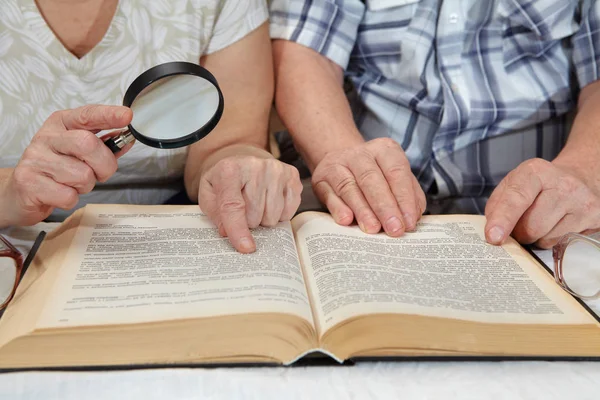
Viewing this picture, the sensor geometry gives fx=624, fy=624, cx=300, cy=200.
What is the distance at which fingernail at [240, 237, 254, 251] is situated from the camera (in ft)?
3.14

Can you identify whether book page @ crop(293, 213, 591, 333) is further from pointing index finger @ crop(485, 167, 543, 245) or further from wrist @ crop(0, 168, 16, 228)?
wrist @ crop(0, 168, 16, 228)

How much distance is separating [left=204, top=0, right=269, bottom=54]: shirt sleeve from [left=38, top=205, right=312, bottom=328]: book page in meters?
0.42

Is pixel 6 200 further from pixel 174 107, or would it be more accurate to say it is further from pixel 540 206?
pixel 540 206

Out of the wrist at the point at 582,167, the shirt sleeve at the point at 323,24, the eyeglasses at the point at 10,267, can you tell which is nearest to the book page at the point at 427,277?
the wrist at the point at 582,167

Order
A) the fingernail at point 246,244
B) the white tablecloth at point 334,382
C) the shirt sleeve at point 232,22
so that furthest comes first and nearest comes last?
1. the shirt sleeve at point 232,22
2. the fingernail at point 246,244
3. the white tablecloth at point 334,382

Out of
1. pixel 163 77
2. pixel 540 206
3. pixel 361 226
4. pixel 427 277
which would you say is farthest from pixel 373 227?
pixel 163 77

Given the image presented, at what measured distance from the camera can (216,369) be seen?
0.78 m

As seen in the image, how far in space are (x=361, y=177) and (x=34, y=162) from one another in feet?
1.84

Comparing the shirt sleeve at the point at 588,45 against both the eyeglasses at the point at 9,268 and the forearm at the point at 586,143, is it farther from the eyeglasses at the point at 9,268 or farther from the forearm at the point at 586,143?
the eyeglasses at the point at 9,268

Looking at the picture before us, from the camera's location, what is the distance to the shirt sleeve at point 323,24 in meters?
1.47

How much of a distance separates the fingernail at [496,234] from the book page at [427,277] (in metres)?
0.01

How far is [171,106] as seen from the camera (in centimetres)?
96

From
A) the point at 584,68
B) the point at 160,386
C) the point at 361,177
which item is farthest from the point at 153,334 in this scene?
the point at 584,68

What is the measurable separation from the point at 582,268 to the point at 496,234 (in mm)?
150
